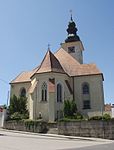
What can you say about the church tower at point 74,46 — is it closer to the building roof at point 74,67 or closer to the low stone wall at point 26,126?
the building roof at point 74,67

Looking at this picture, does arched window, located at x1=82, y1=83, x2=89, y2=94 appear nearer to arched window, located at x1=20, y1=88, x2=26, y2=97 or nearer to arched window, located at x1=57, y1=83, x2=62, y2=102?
arched window, located at x1=57, y1=83, x2=62, y2=102

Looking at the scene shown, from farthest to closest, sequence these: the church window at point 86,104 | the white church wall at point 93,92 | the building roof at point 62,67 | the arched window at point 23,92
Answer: the arched window at point 23,92 → the church window at point 86,104 → the white church wall at point 93,92 → the building roof at point 62,67

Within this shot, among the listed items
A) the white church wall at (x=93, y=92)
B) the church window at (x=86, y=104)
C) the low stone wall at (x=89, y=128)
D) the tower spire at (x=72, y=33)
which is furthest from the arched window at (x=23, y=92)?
the low stone wall at (x=89, y=128)

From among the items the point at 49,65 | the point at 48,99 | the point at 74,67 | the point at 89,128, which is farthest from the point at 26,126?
the point at 74,67

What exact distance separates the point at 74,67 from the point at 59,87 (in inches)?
318

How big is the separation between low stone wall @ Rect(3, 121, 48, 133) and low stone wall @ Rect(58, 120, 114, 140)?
292cm

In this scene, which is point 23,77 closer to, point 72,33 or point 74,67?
point 74,67

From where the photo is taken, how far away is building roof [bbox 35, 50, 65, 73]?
126 feet

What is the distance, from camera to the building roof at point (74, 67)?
42750mm

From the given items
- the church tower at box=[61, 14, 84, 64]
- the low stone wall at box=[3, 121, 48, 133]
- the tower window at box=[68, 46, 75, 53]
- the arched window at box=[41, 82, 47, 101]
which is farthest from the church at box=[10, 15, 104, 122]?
the low stone wall at box=[3, 121, 48, 133]

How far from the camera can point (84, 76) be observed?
42219mm

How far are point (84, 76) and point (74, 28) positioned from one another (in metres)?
16.0

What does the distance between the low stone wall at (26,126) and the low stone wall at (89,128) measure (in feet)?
9.57

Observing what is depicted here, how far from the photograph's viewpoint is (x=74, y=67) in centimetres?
4494
